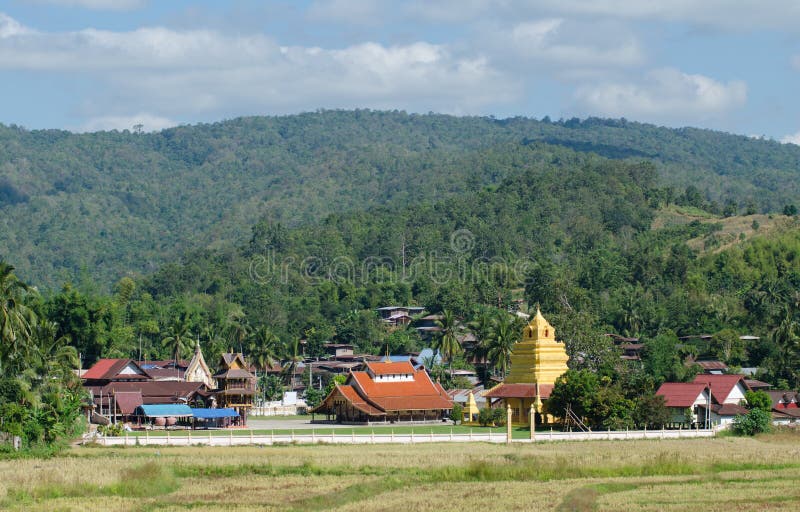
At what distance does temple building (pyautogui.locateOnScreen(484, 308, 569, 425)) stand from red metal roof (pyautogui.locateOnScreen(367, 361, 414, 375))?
285 inches

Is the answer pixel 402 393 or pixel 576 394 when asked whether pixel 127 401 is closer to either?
pixel 402 393

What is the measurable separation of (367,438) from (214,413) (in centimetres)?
2560

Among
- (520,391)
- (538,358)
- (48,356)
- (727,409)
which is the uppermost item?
(48,356)

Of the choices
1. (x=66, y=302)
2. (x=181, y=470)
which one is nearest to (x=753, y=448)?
(x=181, y=470)

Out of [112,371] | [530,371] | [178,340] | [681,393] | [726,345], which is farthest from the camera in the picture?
[178,340]

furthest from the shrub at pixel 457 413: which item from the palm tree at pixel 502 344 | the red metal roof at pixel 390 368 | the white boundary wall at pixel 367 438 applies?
the palm tree at pixel 502 344

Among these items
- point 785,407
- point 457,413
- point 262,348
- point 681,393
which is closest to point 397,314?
point 262,348

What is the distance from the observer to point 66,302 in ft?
398

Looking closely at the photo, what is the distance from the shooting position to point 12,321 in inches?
2490

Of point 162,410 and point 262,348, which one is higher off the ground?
point 262,348

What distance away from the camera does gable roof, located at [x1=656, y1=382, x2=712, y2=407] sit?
86062 mm

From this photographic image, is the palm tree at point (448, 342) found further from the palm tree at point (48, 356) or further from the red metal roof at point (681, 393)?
the palm tree at point (48, 356)

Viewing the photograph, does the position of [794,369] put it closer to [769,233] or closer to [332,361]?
[332,361]

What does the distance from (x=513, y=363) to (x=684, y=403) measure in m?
15.1
